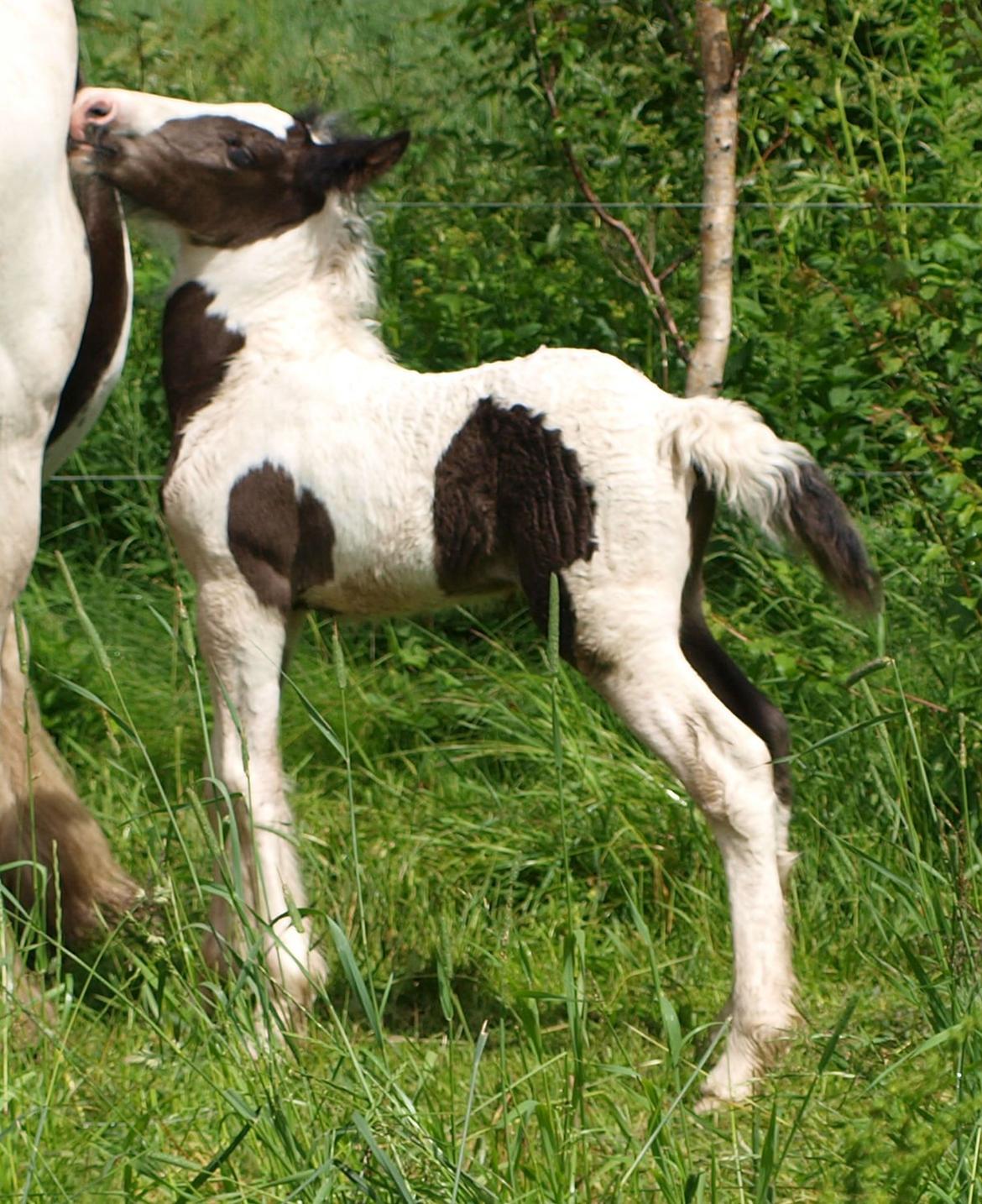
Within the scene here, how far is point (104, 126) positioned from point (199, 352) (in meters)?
0.45

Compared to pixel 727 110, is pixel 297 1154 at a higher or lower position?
lower

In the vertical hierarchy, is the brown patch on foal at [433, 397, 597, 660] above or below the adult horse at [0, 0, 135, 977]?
below

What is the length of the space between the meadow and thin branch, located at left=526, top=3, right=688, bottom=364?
179 millimetres

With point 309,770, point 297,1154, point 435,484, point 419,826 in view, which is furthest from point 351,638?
point 297,1154

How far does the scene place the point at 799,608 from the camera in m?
4.37

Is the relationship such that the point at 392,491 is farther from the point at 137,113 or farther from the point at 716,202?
the point at 716,202

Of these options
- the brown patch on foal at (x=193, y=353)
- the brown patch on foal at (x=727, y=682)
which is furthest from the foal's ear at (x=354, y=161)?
the brown patch on foal at (x=727, y=682)

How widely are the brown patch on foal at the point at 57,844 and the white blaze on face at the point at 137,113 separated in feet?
3.44

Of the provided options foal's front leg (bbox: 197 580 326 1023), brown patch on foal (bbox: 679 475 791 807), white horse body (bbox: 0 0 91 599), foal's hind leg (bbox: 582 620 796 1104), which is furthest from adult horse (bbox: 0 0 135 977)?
brown patch on foal (bbox: 679 475 791 807)

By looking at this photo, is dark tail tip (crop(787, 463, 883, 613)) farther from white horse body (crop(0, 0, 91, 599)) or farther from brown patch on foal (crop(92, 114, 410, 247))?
white horse body (crop(0, 0, 91, 599))

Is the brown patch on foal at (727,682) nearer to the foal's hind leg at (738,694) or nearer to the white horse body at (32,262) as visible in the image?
the foal's hind leg at (738,694)

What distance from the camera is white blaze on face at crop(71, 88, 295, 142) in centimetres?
326

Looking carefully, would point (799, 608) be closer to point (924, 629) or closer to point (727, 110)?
point (924, 629)

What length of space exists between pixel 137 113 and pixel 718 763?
1636 millimetres
